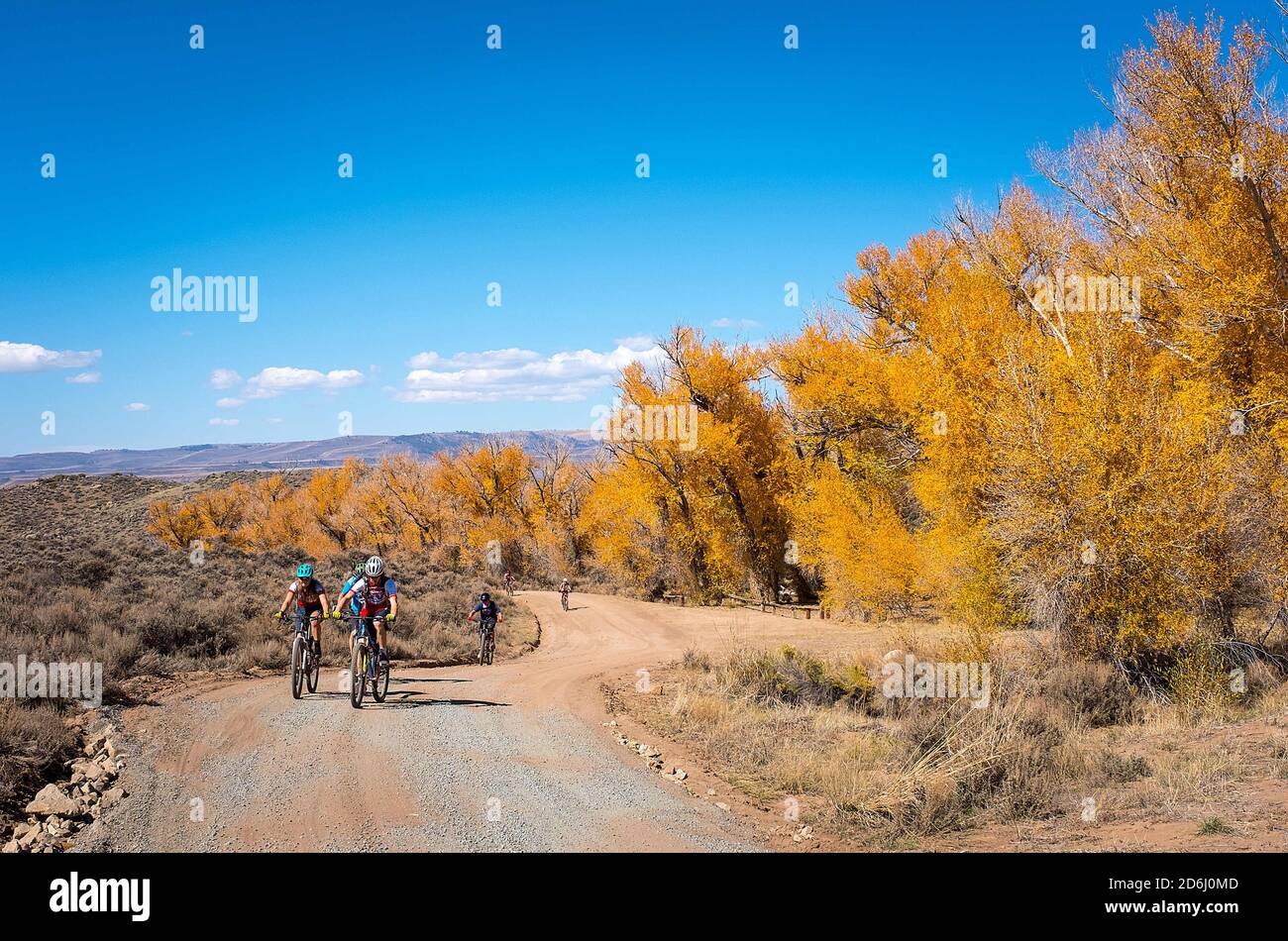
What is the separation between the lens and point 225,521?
77000mm

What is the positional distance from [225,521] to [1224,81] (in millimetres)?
82803

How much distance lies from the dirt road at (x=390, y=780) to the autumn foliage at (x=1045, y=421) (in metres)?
10.9

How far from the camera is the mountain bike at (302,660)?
1187cm

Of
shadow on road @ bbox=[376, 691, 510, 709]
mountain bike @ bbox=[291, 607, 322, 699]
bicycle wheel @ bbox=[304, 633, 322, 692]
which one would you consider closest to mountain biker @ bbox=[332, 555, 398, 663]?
mountain bike @ bbox=[291, 607, 322, 699]

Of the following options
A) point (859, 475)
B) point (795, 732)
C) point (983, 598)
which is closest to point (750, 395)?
point (859, 475)

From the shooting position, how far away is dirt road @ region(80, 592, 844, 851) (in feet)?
23.2

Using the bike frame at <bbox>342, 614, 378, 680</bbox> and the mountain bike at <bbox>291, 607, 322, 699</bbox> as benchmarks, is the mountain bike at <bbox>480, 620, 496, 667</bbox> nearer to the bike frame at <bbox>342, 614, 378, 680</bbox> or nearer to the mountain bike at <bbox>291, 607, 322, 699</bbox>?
the mountain bike at <bbox>291, 607, 322, 699</bbox>

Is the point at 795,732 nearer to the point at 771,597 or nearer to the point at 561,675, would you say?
the point at 561,675

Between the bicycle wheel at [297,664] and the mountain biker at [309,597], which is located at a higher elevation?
the mountain biker at [309,597]

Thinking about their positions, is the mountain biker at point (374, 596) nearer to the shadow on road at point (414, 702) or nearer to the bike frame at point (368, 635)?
the bike frame at point (368, 635)

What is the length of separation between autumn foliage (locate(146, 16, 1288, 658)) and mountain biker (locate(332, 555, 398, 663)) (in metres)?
12.5

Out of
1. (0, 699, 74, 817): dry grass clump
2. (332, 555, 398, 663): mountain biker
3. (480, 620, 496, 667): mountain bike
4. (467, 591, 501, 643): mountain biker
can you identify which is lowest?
(480, 620, 496, 667): mountain bike

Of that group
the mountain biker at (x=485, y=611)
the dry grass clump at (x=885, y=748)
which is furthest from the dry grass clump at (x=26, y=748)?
the mountain biker at (x=485, y=611)

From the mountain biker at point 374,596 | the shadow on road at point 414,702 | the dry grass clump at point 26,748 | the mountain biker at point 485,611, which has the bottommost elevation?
the shadow on road at point 414,702
